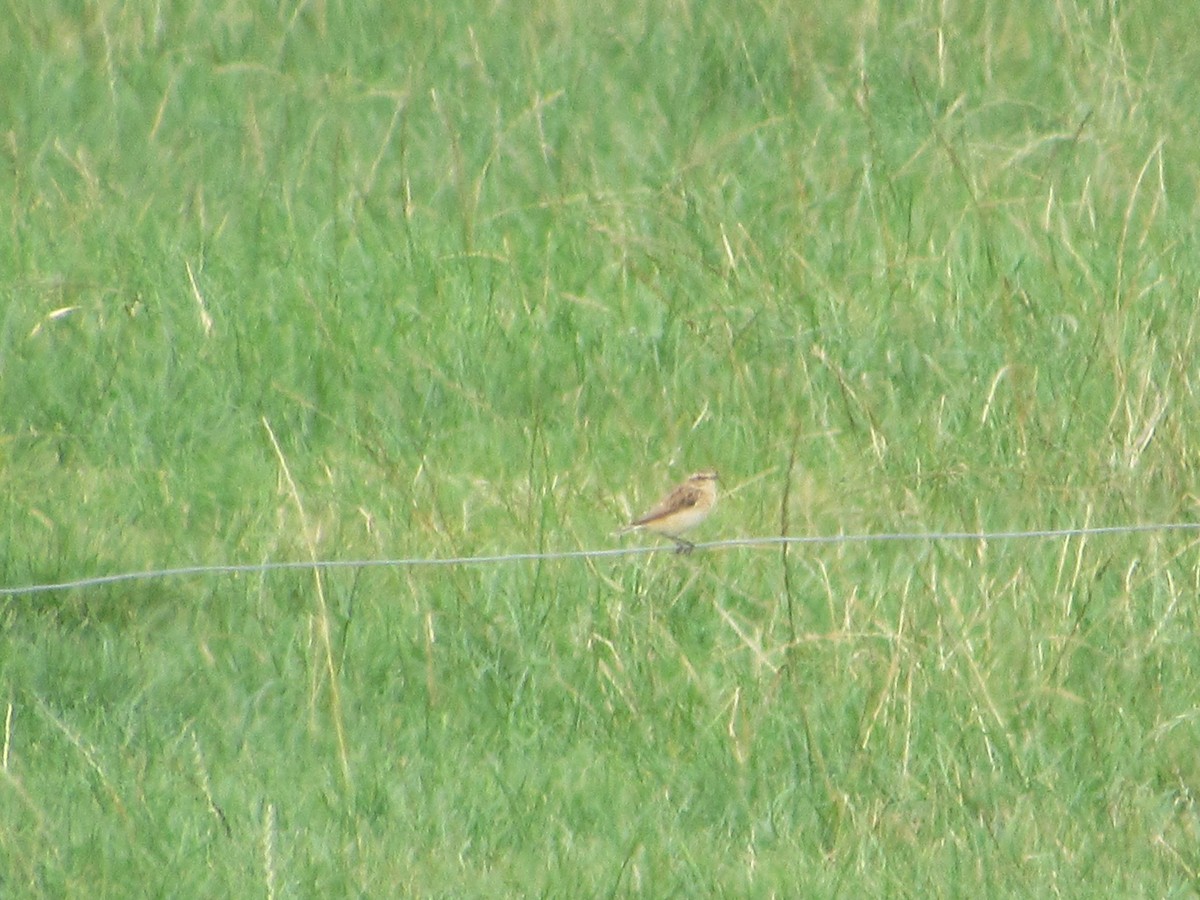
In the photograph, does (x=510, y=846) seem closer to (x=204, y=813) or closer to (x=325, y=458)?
(x=204, y=813)

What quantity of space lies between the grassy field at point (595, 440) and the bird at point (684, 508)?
0.41ft

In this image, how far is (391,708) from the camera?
19.2 ft

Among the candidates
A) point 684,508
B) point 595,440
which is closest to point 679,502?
point 684,508

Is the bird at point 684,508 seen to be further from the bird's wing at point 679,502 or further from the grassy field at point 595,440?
the grassy field at point 595,440

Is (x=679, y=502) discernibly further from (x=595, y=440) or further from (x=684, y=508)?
(x=595, y=440)

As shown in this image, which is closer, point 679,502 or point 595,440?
point 679,502

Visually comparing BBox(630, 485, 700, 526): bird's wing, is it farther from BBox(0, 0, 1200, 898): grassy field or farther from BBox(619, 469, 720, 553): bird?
BBox(0, 0, 1200, 898): grassy field

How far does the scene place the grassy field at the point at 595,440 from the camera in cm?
532

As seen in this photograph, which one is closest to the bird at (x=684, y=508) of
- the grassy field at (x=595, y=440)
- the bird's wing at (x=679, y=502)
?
the bird's wing at (x=679, y=502)

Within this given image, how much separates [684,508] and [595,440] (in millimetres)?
818

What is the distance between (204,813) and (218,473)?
2.02 m

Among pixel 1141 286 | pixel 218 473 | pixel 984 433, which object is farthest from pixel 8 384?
pixel 1141 286

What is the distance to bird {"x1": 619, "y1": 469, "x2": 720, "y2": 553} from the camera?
6445 mm

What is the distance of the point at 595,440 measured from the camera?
721cm
